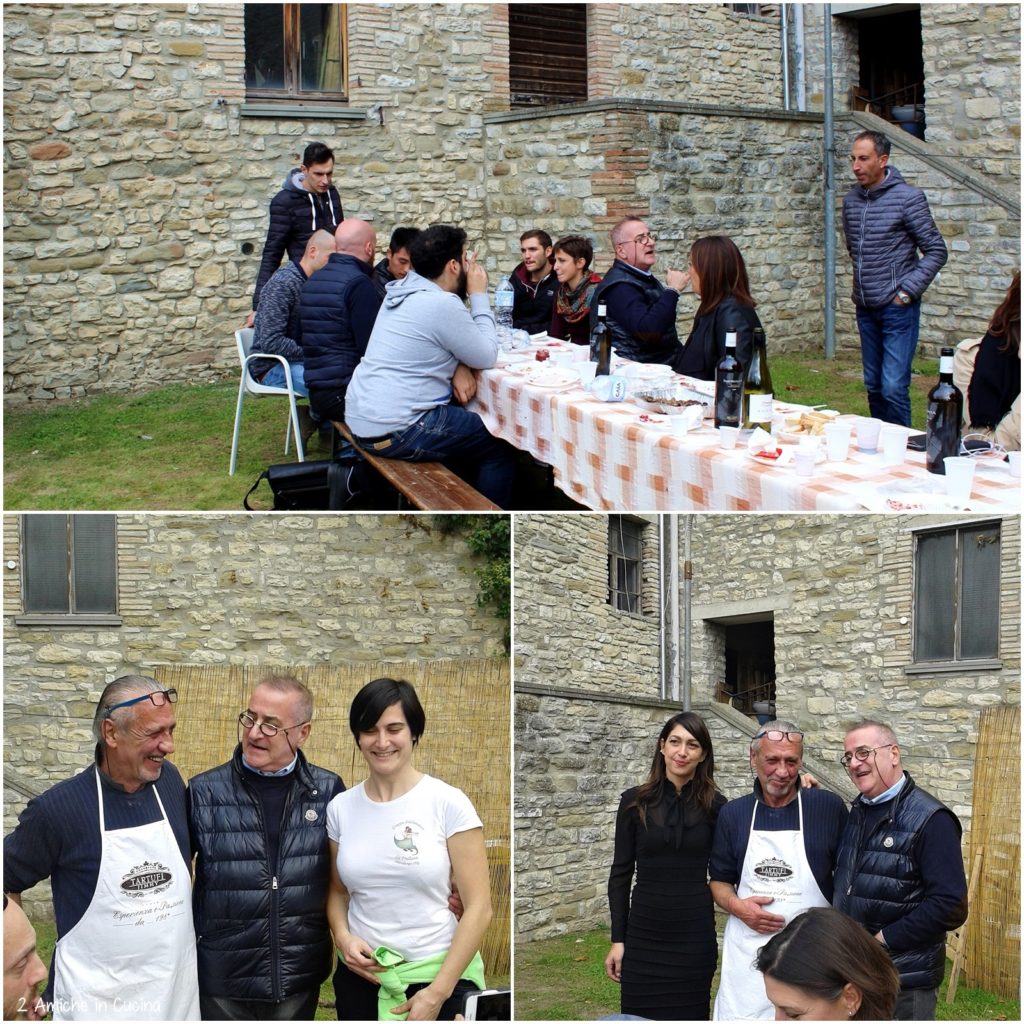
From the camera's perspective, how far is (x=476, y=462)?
5.93 meters

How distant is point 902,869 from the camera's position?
322 centimetres

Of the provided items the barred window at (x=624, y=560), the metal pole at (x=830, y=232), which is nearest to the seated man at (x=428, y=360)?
the barred window at (x=624, y=560)

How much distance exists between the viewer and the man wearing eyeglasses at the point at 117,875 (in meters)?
3.00

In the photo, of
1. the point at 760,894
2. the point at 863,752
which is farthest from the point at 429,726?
the point at 863,752

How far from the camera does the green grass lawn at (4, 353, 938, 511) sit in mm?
7535

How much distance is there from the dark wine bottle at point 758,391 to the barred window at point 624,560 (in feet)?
2.27

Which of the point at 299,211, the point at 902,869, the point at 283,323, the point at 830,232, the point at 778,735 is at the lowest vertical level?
the point at 902,869

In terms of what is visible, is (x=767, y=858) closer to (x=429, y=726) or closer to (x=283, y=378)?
(x=429, y=726)

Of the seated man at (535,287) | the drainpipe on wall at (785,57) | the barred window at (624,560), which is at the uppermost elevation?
the drainpipe on wall at (785,57)

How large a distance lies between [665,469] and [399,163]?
746 cm

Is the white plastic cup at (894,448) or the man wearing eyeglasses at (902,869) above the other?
the white plastic cup at (894,448)

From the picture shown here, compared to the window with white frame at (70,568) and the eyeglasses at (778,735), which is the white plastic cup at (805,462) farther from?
the window with white frame at (70,568)

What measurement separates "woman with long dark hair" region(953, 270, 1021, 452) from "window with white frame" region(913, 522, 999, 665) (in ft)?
1.58

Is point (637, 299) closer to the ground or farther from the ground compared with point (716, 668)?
farther from the ground
